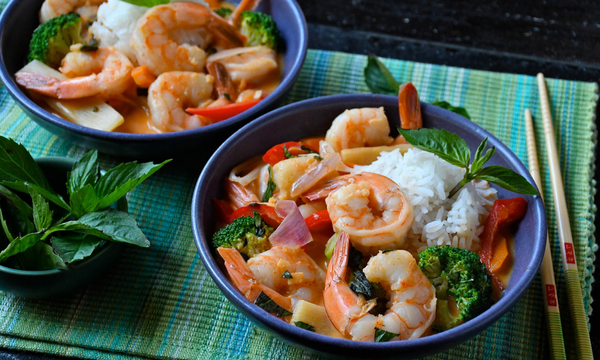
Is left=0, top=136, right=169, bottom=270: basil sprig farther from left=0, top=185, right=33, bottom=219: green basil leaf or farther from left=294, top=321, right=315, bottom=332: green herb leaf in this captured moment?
left=294, top=321, right=315, bottom=332: green herb leaf

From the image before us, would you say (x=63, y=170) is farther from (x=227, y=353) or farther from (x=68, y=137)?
(x=227, y=353)

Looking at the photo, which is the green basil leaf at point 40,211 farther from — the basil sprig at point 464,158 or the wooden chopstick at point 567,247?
the wooden chopstick at point 567,247

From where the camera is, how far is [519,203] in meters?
2.38

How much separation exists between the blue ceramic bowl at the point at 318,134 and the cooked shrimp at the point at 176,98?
394 mm

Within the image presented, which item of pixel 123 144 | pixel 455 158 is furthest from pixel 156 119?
pixel 455 158

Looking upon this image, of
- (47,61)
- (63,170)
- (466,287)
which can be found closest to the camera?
(466,287)

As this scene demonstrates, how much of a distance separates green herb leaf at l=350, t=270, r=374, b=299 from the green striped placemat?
43 cm

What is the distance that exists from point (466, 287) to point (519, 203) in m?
0.51

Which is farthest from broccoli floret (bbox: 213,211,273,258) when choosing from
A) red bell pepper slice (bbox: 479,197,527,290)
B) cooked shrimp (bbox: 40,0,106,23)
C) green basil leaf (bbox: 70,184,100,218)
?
cooked shrimp (bbox: 40,0,106,23)

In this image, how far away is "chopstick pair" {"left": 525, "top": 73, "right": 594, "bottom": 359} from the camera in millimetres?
2368

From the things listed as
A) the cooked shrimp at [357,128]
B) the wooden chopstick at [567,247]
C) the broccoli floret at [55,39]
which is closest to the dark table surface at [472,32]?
the wooden chopstick at [567,247]

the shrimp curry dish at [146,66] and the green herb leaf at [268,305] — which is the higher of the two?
the shrimp curry dish at [146,66]

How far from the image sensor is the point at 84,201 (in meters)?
2.31

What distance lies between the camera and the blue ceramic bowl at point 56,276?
7.16 feet
